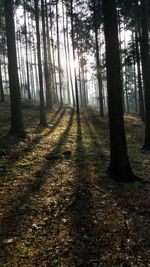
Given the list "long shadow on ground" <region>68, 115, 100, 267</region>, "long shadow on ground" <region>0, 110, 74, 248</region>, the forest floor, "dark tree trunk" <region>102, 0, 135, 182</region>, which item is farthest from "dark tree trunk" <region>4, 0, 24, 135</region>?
"dark tree trunk" <region>102, 0, 135, 182</region>

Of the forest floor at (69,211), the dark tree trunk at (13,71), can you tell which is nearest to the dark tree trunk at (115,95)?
the forest floor at (69,211)

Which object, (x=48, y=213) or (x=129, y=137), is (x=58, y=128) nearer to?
(x=129, y=137)

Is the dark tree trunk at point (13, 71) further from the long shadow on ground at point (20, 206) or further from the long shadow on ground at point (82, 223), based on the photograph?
the long shadow on ground at point (82, 223)

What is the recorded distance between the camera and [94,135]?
18.8 meters

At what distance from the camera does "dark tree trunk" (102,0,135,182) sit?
9320 mm

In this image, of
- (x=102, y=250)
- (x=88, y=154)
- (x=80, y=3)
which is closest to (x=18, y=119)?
(x=88, y=154)

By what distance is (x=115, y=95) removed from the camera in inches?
370

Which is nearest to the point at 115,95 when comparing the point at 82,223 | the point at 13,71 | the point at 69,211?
the point at 69,211

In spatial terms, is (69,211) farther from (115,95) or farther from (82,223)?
(115,95)

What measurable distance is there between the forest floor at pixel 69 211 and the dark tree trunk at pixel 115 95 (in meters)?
0.52

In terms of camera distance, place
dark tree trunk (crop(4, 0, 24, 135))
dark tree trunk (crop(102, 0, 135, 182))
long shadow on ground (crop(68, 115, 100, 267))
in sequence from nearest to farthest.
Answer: long shadow on ground (crop(68, 115, 100, 267)) < dark tree trunk (crop(102, 0, 135, 182)) < dark tree trunk (crop(4, 0, 24, 135))

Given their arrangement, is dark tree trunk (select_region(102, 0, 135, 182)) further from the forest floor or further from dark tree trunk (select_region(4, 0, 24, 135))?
dark tree trunk (select_region(4, 0, 24, 135))

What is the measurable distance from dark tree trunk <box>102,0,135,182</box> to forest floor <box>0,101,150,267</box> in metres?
0.52

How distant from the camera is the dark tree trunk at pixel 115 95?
9320 millimetres
